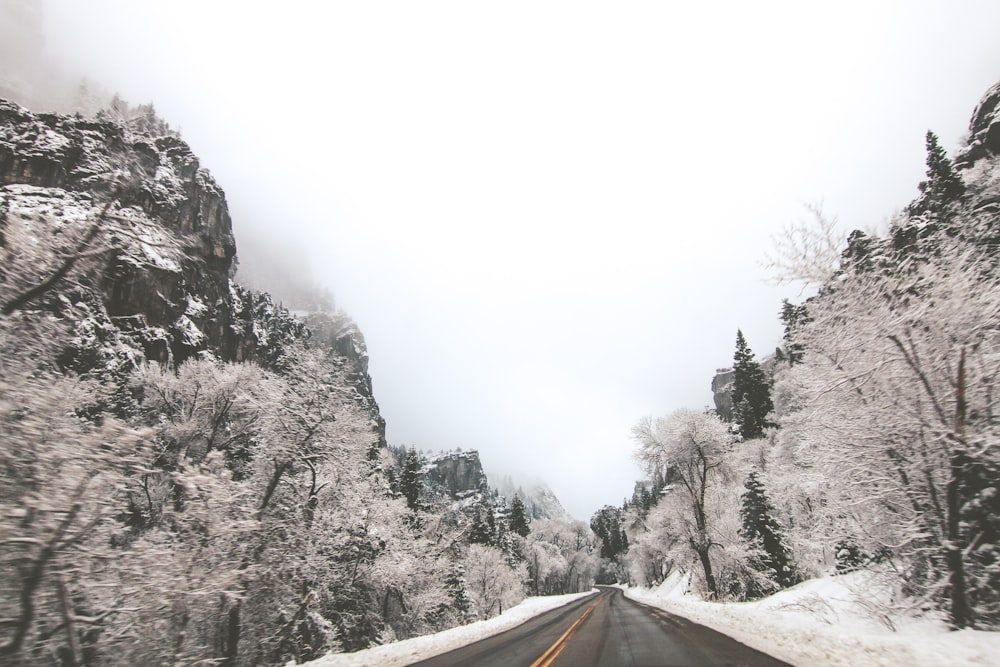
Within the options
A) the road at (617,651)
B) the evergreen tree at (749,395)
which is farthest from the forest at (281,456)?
the evergreen tree at (749,395)

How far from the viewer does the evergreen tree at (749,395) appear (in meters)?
59.7

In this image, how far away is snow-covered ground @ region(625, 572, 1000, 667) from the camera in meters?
6.21

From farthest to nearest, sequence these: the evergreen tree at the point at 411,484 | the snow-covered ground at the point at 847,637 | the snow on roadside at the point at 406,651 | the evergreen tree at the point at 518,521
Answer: the evergreen tree at the point at 518,521
the evergreen tree at the point at 411,484
the snow on roadside at the point at 406,651
the snow-covered ground at the point at 847,637

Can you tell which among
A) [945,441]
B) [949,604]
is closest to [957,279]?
[945,441]

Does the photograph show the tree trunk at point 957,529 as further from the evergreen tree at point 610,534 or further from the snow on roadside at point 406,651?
the evergreen tree at point 610,534

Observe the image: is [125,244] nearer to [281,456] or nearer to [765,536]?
[281,456]

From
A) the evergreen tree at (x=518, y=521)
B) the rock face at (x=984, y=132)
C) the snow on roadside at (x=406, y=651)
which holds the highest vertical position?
the rock face at (x=984, y=132)

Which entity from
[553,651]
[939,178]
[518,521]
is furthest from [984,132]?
[518,521]

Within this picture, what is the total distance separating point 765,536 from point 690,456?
7.56m

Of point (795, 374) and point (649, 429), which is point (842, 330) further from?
point (649, 429)

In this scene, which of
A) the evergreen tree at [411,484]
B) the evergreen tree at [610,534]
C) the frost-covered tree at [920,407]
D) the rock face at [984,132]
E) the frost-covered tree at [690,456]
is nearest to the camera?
the frost-covered tree at [920,407]

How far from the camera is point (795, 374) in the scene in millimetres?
11531

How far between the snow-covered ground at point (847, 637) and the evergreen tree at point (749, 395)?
1984 inches

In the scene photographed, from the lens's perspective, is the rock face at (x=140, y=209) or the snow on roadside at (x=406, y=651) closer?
the rock face at (x=140, y=209)
